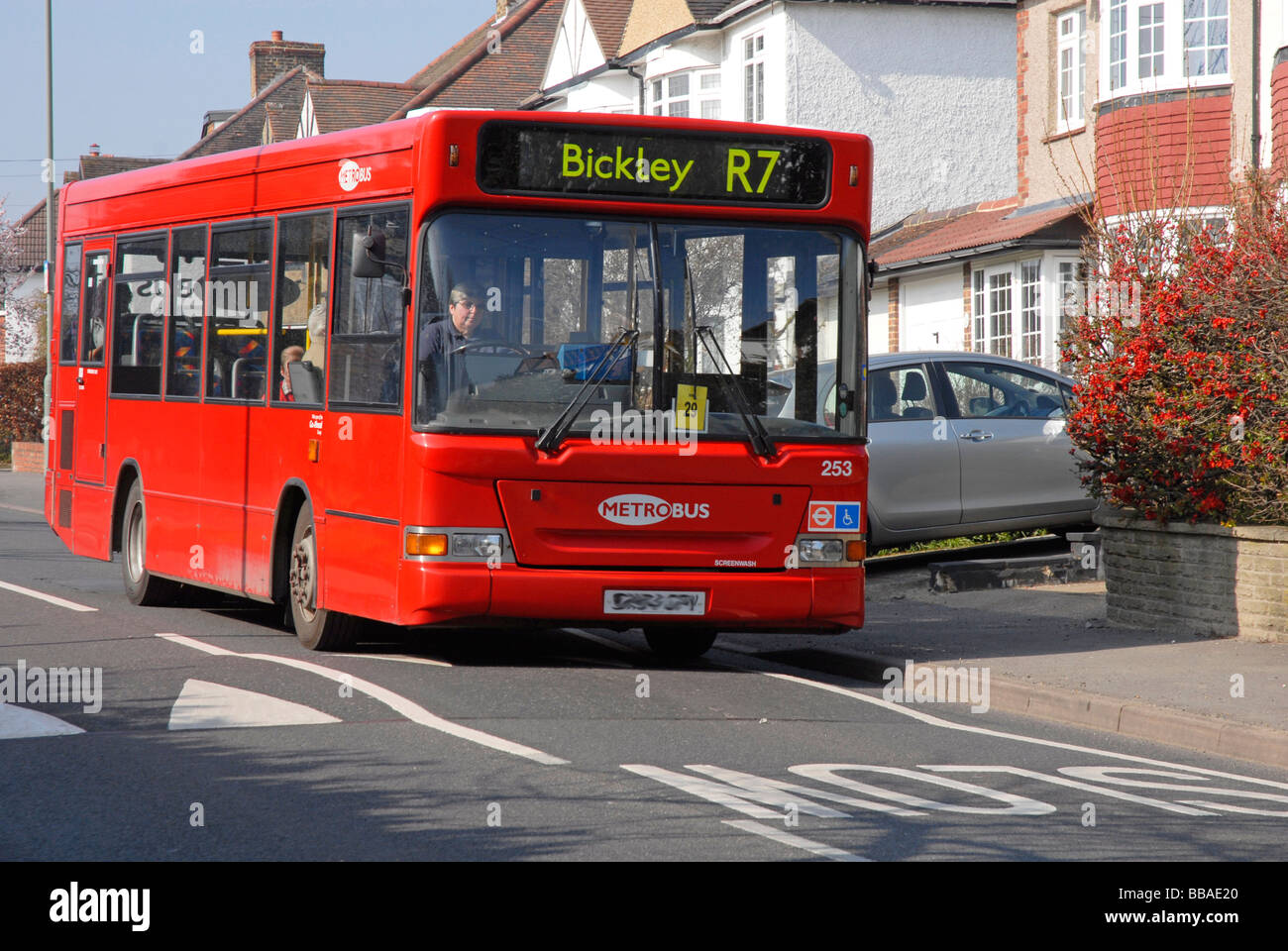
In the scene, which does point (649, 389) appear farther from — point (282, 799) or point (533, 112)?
point (282, 799)

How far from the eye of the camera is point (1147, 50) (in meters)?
22.5

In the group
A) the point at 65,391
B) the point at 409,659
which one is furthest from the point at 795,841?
the point at 65,391

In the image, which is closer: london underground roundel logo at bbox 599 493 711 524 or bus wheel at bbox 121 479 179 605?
london underground roundel logo at bbox 599 493 711 524

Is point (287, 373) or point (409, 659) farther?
point (287, 373)

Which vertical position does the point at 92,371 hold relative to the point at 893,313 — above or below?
below

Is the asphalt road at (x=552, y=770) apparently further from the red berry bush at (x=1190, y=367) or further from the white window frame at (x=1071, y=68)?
the white window frame at (x=1071, y=68)

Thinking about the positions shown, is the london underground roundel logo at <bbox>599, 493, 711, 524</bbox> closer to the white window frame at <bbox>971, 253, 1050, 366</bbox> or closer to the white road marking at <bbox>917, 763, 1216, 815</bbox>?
the white road marking at <bbox>917, 763, 1216, 815</bbox>

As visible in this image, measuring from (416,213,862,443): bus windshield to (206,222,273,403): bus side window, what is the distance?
7.70ft

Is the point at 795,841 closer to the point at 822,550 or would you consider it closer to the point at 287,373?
the point at 822,550

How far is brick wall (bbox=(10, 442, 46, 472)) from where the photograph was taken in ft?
135

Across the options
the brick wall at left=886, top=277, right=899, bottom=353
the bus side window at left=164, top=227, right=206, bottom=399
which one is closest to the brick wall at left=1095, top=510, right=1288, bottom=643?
the bus side window at left=164, top=227, right=206, bottom=399

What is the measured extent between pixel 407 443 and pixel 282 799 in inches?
138

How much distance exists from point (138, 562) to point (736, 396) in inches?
234

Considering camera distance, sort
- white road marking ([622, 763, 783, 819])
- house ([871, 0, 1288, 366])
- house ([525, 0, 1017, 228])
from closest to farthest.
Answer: white road marking ([622, 763, 783, 819]) → house ([871, 0, 1288, 366]) → house ([525, 0, 1017, 228])
